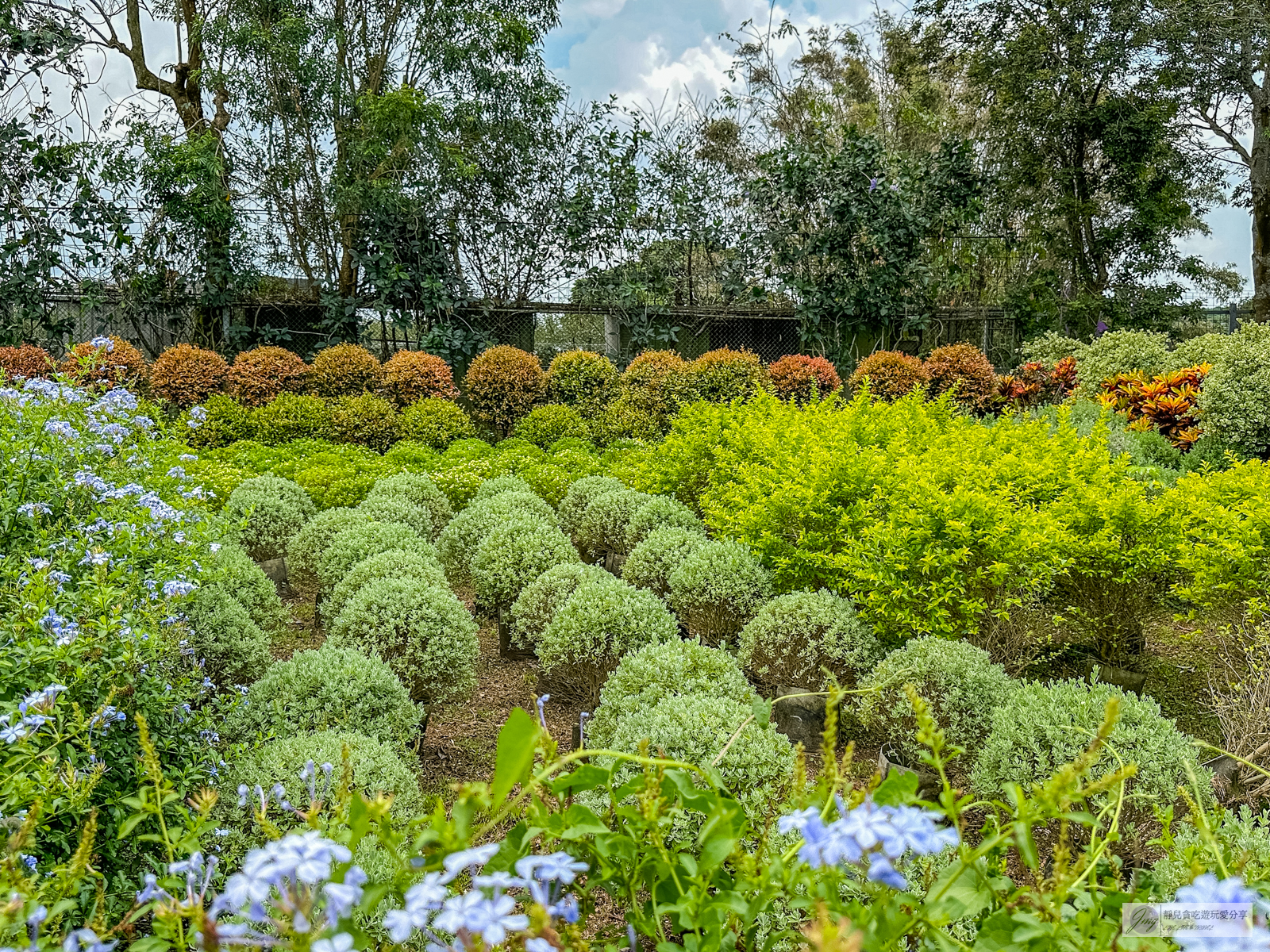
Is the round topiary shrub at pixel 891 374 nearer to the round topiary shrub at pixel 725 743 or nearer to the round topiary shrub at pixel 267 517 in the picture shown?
the round topiary shrub at pixel 267 517

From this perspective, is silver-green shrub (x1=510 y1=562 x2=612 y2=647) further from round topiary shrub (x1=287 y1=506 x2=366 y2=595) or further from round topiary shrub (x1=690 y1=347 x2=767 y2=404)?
round topiary shrub (x1=690 y1=347 x2=767 y2=404)

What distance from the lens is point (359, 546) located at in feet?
12.7

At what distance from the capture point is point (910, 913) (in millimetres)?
929

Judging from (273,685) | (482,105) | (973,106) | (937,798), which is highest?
(973,106)

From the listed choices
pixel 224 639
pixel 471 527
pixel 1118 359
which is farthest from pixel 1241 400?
pixel 224 639

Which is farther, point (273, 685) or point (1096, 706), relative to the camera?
point (273, 685)

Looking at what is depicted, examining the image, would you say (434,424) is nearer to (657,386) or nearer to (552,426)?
(552,426)

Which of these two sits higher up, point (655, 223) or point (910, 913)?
point (655, 223)

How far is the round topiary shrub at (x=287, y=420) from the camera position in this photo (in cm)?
789

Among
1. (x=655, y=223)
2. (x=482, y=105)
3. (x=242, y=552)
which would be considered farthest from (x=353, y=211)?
(x=242, y=552)

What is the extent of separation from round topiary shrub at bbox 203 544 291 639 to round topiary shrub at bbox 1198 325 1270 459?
7052 mm

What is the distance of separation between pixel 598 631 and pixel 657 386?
21.2ft

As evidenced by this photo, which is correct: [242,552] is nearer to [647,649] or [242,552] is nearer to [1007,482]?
[647,649]

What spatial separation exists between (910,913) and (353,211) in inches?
437
